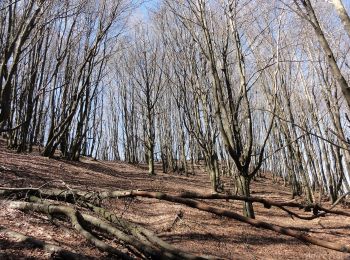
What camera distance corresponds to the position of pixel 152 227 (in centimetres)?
561

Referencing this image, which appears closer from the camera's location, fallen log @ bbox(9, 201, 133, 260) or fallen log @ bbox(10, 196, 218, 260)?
fallen log @ bbox(10, 196, 218, 260)

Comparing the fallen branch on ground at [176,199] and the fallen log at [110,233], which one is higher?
the fallen branch on ground at [176,199]

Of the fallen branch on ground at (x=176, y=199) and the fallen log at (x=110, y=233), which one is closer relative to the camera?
the fallen log at (x=110, y=233)

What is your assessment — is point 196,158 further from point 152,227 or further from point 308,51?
point 152,227

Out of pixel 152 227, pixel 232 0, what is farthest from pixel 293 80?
pixel 152 227

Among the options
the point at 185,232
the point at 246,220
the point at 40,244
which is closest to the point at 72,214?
the point at 40,244

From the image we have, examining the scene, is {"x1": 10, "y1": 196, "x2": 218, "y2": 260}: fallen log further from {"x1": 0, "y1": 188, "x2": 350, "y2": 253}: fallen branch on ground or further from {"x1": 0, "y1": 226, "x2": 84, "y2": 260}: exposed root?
{"x1": 0, "y1": 226, "x2": 84, "y2": 260}: exposed root

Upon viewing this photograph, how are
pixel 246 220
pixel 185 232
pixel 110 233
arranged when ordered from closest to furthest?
pixel 246 220
pixel 110 233
pixel 185 232

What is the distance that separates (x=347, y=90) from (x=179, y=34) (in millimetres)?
11073

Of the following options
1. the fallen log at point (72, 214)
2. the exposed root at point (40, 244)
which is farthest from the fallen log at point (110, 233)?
the exposed root at point (40, 244)

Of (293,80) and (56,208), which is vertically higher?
(293,80)

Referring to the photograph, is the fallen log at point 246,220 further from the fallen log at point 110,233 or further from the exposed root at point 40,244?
the exposed root at point 40,244

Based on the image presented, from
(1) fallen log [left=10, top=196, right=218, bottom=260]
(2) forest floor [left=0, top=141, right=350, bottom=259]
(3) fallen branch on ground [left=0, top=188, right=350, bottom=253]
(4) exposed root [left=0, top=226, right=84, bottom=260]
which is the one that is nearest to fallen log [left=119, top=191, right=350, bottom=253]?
(3) fallen branch on ground [left=0, top=188, right=350, bottom=253]

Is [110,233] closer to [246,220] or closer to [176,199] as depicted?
[176,199]
